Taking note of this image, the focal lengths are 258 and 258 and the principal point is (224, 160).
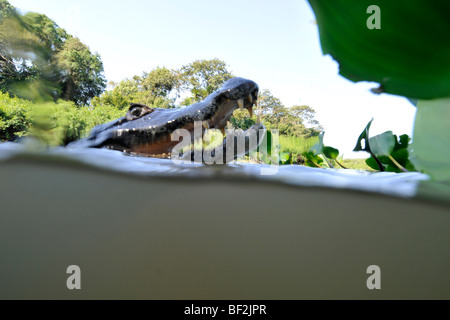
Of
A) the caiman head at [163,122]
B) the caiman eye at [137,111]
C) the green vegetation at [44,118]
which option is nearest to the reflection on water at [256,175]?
the green vegetation at [44,118]

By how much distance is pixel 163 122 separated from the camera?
1886 mm

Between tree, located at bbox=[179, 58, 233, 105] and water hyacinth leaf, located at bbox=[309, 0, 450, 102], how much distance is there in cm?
619

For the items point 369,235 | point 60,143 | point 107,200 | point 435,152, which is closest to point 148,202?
point 107,200

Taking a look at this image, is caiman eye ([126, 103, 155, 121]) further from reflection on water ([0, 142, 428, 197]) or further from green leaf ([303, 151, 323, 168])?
green leaf ([303, 151, 323, 168])

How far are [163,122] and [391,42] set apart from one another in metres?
1.59

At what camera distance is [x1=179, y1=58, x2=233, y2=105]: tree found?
22.4ft

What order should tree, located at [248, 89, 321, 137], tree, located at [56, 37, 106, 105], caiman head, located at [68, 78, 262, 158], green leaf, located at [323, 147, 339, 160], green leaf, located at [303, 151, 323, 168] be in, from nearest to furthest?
tree, located at [56, 37, 106, 105] < green leaf, located at [323, 147, 339, 160] < caiman head, located at [68, 78, 262, 158] < green leaf, located at [303, 151, 323, 168] < tree, located at [248, 89, 321, 137]

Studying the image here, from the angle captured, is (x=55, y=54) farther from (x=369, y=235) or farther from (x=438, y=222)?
(x=438, y=222)

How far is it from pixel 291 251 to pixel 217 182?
0.35 m

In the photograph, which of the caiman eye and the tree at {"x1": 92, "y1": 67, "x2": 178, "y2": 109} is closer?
the caiman eye

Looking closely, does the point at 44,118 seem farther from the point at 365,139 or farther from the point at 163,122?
the point at 365,139

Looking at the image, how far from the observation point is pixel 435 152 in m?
0.54

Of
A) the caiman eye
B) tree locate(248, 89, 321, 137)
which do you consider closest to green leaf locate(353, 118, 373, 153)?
the caiman eye

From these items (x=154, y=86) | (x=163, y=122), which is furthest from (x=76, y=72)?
(x=154, y=86)
